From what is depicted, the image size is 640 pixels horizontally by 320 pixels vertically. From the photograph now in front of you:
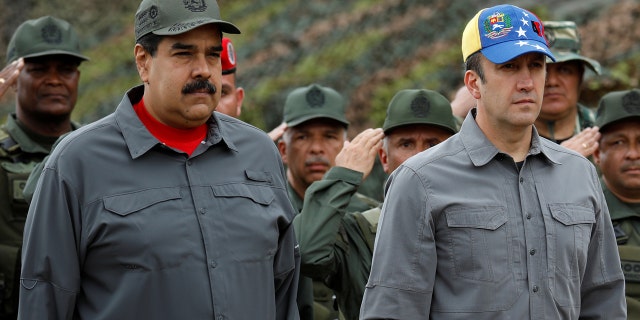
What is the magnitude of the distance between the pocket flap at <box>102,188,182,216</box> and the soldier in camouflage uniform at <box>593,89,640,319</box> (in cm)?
285

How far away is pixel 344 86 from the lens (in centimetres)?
1552

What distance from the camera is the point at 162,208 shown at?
391 cm

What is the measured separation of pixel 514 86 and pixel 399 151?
6.22 ft

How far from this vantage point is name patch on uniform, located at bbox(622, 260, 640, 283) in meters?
5.55

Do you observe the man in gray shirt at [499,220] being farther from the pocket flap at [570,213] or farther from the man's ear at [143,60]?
the man's ear at [143,60]

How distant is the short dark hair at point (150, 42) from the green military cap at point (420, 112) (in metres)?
2.09

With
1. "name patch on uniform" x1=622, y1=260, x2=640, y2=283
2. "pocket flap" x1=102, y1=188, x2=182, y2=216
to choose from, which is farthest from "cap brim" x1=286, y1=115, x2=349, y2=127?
"pocket flap" x1=102, y1=188, x2=182, y2=216

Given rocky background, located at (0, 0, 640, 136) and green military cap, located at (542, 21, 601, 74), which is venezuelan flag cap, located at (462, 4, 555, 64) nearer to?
green military cap, located at (542, 21, 601, 74)

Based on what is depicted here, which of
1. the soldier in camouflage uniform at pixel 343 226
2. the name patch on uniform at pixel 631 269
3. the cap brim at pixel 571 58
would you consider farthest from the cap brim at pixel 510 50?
the cap brim at pixel 571 58

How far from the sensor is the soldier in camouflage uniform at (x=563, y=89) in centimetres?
687

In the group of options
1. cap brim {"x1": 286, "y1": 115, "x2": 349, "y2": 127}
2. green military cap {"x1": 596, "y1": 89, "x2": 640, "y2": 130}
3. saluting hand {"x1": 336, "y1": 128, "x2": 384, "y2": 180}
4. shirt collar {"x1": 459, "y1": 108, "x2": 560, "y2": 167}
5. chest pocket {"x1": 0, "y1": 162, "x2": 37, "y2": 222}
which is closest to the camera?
shirt collar {"x1": 459, "y1": 108, "x2": 560, "y2": 167}

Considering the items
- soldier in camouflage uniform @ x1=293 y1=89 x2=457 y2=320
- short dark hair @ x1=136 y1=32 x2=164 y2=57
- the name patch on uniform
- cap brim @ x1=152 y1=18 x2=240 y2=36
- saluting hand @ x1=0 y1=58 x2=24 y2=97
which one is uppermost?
cap brim @ x1=152 y1=18 x2=240 y2=36

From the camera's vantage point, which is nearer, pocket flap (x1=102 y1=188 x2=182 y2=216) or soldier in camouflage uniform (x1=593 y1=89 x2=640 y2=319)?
pocket flap (x1=102 y1=188 x2=182 y2=216)

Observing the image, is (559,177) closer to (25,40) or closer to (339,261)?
(339,261)
